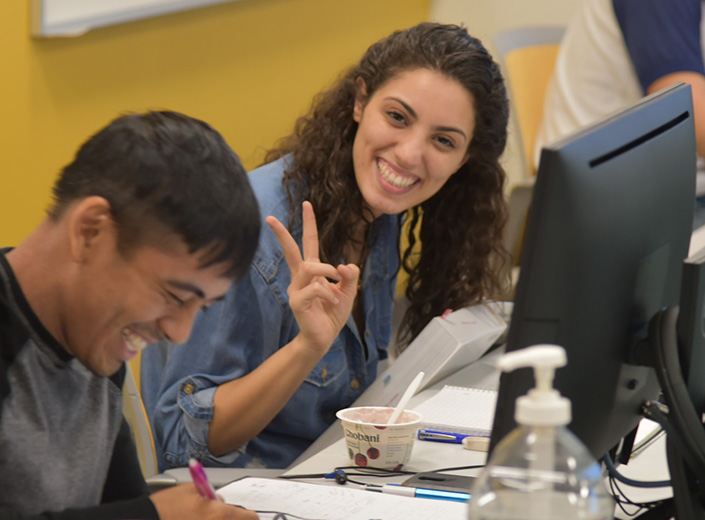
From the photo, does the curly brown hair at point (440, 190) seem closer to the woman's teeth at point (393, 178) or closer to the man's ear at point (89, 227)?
the woman's teeth at point (393, 178)

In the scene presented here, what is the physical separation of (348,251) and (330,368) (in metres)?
0.25

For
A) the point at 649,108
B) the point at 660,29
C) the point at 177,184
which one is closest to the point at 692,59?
the point at 660,29

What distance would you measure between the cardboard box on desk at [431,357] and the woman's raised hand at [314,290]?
15 cm

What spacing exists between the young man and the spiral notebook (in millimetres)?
489

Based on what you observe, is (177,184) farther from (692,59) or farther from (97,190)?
(692,59)

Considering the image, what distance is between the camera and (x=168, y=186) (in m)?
0.93

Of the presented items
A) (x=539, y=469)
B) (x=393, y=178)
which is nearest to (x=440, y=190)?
(x=393, y=178)

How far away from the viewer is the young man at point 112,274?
36.6 inches

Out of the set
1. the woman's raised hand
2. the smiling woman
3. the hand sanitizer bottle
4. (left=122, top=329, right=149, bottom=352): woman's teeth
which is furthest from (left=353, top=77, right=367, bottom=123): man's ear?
the hand sanitizer bottle

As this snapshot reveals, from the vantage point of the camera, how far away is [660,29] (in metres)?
2.58

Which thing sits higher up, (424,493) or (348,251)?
(348,251)

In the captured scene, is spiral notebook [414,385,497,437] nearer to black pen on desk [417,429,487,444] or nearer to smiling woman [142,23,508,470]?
black pen on desk [417,429,487,444]

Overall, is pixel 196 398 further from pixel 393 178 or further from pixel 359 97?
pixel 359 97

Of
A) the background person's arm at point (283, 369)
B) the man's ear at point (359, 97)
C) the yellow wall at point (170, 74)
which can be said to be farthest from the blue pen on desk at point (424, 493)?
the yellow wall at point (170, 74)
